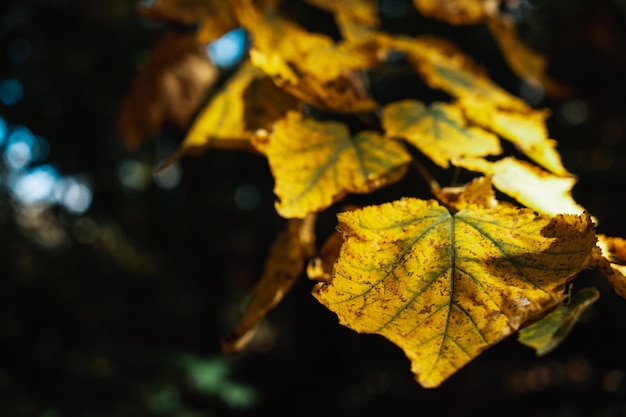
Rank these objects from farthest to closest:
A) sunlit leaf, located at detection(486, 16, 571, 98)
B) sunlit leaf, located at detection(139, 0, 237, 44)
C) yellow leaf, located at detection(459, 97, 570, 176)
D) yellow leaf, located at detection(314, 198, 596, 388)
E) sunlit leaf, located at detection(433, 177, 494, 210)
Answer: sunlit leaf, located at detection(486, 16, 571, 98) → sunlit leaf, located at detection(139, 0, 237, 44) → yellow leaf, located at detection(459, 97, 570, 176) → sunlit leaf, located at detection(433, 177, 494, 210) → yellow leaf, located at detection(314, 198, 596, 388)

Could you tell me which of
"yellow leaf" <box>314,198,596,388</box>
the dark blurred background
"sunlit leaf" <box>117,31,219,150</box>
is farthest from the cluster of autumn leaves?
the dark blurred background

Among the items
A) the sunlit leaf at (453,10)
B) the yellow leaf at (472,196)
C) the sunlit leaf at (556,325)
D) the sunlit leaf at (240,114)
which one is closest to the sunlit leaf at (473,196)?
the yellow leaf at (472,196)

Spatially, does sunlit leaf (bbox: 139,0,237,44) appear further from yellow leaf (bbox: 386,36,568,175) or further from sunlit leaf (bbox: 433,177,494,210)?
sunlit leaf (bbox: 433,177,494,210)

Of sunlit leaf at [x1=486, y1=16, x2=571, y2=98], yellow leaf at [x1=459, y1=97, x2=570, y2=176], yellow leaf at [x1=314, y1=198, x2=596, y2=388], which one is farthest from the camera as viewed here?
sunlit leaf at [x1=486, y1=16, x2=571, y2=98]

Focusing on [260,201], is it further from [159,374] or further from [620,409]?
[620,409]

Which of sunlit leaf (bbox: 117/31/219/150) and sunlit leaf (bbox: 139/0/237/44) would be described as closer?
sunlit leaf (bbox: 139/0/237/44)

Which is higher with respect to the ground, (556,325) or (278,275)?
(556,325)

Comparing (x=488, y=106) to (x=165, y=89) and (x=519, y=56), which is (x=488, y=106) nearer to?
(x=519, y=56)

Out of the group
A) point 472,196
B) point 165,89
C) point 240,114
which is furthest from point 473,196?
point 165,89
